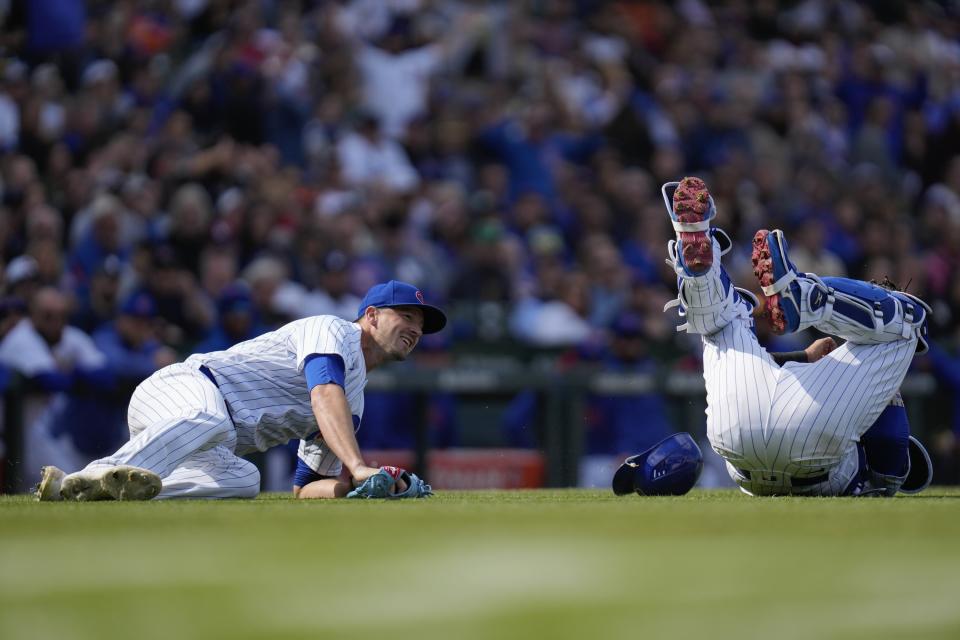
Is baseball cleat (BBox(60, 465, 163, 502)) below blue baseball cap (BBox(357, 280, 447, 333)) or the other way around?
below

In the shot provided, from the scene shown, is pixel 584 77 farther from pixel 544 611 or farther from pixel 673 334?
pixel 544 611

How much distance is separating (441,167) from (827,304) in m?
7.35

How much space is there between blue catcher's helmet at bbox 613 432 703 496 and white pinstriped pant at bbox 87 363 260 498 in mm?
1629

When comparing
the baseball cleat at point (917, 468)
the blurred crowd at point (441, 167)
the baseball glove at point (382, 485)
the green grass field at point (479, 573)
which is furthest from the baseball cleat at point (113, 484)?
the blurred crowd at point (441, 167)

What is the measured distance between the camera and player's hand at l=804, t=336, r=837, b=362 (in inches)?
238

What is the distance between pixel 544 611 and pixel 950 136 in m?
14.1

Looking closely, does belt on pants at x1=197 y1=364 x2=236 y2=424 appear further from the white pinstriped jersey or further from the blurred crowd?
the blurred crowd

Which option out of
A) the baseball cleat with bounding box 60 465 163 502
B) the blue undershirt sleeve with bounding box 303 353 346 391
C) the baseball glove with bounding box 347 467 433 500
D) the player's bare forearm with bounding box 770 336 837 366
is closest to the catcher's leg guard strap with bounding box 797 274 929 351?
the player's bare forearm with bounding box 770 336 837 366

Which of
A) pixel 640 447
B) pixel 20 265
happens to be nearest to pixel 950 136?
pixel 640 447

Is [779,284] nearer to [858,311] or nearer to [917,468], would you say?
[858,311]

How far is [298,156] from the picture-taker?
11.8m

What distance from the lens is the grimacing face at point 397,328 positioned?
230 inches

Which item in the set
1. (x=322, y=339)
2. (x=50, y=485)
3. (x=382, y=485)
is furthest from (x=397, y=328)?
(x=50, y=485)

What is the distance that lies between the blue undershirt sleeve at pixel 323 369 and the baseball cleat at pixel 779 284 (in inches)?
65.4
